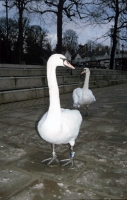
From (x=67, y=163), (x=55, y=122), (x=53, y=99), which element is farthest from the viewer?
(x=67, y=163)

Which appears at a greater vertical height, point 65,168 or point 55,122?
point 55,122

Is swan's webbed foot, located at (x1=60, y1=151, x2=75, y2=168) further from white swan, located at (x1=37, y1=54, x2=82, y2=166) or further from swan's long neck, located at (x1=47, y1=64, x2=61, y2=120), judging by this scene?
swan's long neck, located at (x1=47, y1=64, x2=61, y2=120)

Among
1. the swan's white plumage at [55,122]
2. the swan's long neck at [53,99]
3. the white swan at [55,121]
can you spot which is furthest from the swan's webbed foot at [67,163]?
the swan's long neck at [53,99]

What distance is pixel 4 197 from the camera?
223 cm

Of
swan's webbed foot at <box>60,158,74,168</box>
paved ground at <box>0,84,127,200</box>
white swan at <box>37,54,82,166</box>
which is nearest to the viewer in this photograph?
paved ground at <box>0,84,127,200</box>

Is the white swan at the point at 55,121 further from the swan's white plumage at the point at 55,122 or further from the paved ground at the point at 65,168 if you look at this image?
the paved ground at the point at 65,168

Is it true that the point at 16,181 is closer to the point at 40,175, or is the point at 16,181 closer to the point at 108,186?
the point at 40,175

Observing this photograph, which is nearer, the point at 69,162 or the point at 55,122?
the point at 55,122

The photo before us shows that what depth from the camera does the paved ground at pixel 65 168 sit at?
2318 millimetres

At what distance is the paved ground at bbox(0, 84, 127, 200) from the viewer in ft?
A: 7.61

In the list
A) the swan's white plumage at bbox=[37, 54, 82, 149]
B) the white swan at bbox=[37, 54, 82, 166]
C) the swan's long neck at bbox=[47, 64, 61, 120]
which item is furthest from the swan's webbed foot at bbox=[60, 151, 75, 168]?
the swan's long neck at bbox=[47, 64, 61, 120]

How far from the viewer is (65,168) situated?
9.62ft

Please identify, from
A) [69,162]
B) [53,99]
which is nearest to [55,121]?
[53,99]

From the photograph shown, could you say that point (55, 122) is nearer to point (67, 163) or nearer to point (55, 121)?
point (55, 121)
